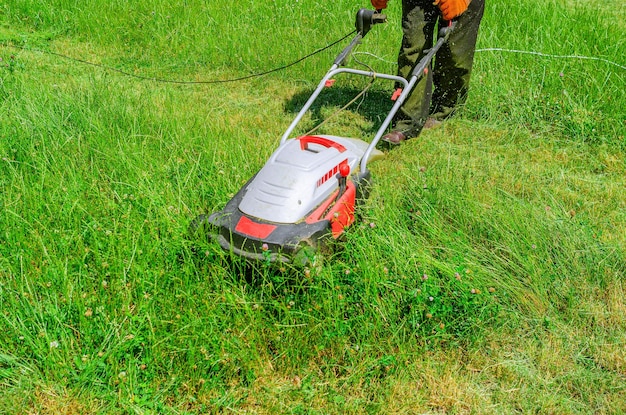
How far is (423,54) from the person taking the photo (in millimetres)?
4066

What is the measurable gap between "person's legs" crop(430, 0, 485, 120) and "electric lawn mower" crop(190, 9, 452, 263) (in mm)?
1539

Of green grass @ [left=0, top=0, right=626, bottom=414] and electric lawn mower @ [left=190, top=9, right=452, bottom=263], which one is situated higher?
electric lawn mower @ [left=190, top=9, right=452, bottom=263]

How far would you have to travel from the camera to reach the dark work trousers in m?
3.99

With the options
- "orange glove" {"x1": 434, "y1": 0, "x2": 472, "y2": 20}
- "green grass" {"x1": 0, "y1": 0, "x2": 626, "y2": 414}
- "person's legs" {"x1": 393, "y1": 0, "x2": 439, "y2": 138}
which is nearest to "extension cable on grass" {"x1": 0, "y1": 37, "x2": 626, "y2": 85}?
"green grass" {"x1": 0, "y1": 0, "x2": 626, "y2": 414}

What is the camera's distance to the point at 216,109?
4867 mm

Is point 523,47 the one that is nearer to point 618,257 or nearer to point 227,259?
point 618,257

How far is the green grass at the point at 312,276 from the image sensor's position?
2291 millimetres

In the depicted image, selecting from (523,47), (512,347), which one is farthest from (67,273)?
A: (523,47)

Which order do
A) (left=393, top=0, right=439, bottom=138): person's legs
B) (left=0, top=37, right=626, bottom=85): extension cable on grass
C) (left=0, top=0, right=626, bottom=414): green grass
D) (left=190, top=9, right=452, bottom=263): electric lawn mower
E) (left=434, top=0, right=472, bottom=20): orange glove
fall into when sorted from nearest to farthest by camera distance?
1. (left=0, top=0, right=626, bottom=414): green grass
2. (left=190, top=9, right=452, bottom=263): electric lawn mower
3. (left=434, top=0, right=472, bottom=20): orange glove
4. (left=393, top=0, right=439, bottom=138): person's legs
5. (left=0, top=37, right=626, bottom=85): extension cable on grass

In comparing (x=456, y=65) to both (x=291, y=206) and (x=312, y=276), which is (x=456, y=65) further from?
(x=312, y=276)

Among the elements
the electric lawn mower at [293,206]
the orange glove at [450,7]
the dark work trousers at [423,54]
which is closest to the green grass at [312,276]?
the electric lawn mower at [293,206]

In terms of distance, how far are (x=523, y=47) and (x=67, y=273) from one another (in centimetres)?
381

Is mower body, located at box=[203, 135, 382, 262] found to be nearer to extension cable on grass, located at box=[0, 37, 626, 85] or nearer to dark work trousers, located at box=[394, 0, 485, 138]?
dark work trousers, located at box=[394, 0, 485, 138]

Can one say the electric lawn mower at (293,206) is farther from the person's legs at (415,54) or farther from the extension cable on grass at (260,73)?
the extension cable on grass at (260,73)
